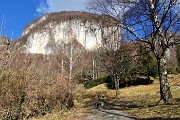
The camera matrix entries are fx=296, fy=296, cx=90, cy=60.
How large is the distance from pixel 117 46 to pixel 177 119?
2171cm

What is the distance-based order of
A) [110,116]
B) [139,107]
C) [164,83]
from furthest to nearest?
[139,107]
[164,83]
[110,116]

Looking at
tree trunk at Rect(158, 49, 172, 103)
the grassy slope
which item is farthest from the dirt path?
tree trunk at Rect(158, 49, 172, 103)

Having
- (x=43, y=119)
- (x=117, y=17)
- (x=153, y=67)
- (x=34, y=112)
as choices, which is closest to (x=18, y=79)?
(x=43, y=119)

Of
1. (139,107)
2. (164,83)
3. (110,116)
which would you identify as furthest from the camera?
(139,107)

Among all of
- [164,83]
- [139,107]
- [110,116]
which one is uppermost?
[164,83]

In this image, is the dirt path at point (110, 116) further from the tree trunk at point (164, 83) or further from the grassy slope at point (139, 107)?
the tree trunk at point (164, 83)

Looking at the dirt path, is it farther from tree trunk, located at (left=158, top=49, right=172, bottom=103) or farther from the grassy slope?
tree trunk, located at (left=158, top=49, right=172, bottom=103)

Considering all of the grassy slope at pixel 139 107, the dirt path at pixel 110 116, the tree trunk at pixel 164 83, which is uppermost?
the tree trunk at pixel 164 83

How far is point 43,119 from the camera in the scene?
13.7m

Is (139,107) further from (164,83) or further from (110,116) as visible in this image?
(110,116)

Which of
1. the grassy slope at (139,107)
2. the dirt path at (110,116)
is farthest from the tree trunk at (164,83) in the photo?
the dirt path at (110,116)

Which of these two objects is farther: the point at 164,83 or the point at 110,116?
the point at 164,83

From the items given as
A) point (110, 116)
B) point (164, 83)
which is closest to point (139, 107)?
point (164, 83)

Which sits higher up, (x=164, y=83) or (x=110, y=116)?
(x=164, y=83)
